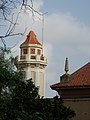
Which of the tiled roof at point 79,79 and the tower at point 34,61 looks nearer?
the tiled roof at point 79,79

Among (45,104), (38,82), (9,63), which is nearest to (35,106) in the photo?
(45,104)

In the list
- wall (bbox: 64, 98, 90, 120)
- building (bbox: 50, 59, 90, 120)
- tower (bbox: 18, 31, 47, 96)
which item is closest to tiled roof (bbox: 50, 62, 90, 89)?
building (bbox: 50, 59, 90, 120)

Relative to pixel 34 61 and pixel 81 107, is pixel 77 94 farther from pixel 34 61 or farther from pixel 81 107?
pixel 34 61

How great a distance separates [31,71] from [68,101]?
3389 centimetres

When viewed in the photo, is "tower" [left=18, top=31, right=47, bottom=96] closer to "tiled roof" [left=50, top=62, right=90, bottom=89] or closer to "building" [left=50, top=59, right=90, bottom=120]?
"tiled roof" [left=50, top=62, right=90, bottom=89]

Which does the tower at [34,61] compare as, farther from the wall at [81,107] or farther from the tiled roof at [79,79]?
the wall at [81,107]

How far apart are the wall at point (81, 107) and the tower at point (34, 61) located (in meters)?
31.9

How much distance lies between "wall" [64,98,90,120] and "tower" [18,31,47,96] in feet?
105

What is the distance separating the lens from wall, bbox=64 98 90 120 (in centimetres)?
3219

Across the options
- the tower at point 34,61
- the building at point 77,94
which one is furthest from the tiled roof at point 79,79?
the tower at point 34,61

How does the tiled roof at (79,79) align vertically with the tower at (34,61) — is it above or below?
below

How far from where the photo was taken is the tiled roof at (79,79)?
3234 cm

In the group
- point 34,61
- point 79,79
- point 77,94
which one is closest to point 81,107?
point 77,94

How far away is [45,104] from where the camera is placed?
23500 mm
